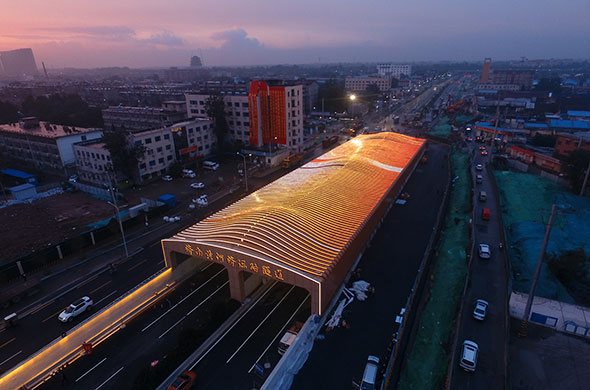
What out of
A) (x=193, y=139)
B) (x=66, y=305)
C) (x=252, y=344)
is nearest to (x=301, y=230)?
(x=252, y=344)

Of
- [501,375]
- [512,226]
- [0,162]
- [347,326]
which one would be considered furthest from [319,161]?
[0,162]

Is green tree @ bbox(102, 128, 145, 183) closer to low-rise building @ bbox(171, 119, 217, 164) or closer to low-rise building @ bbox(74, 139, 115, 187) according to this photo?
low-rise building @ bbox(74, 139, 115, 187)

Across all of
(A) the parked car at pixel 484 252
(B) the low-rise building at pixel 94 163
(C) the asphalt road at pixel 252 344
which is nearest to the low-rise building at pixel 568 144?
(A) the parked car at pixel 484 252

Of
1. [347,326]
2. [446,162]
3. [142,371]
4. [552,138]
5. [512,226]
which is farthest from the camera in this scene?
[552,138]

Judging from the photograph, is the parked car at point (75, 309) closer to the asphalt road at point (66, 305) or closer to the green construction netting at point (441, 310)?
the asphalt road at point (66, 305)

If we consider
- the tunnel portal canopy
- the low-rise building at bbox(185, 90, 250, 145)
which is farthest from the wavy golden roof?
the low-rise building at bbox(185, 90, 250, 145)

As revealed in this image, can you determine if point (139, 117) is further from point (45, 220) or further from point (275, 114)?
point (45, 220)

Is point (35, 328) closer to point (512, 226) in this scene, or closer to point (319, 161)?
point (319, 161)
